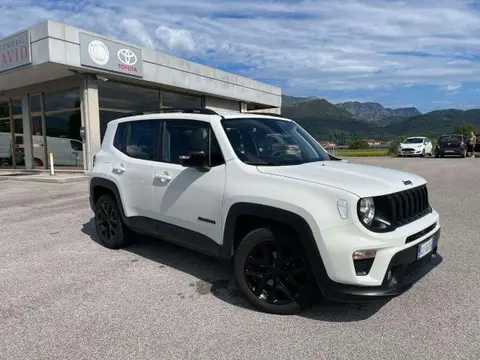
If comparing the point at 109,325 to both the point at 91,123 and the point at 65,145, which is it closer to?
the point at 91,123

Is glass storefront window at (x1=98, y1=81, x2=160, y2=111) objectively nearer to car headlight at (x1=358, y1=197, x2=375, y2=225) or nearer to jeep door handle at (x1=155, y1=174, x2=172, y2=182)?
jeep door handle at (x1=155, y1=174, x2=172, y2=182)

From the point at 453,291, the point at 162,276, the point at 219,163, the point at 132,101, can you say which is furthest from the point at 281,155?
the point at 132,101

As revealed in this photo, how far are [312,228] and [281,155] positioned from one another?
1129mm

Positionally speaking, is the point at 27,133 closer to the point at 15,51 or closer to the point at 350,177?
the point at 15,51

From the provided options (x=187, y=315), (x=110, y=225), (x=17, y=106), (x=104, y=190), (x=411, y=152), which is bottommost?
(x=187, y=315)

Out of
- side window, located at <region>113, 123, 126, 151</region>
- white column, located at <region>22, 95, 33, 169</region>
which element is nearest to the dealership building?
white column, located at <region>22, 95, 33, 169</region>

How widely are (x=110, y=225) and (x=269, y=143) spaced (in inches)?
105

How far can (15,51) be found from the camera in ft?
43.6

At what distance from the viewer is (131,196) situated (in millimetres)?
4762

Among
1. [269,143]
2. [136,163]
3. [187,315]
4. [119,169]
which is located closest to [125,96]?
[119,169]

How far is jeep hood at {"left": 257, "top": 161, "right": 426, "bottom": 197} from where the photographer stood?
3027 millimetres

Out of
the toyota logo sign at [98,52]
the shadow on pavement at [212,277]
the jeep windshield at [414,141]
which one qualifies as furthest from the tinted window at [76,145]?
the jeep windshield at [414,141]

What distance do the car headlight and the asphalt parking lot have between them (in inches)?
34.6

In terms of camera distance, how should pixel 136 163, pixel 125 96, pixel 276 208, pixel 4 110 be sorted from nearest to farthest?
pixel 276 208 → pixel 136 163 → pixel 125 96 → pixel 4 110
